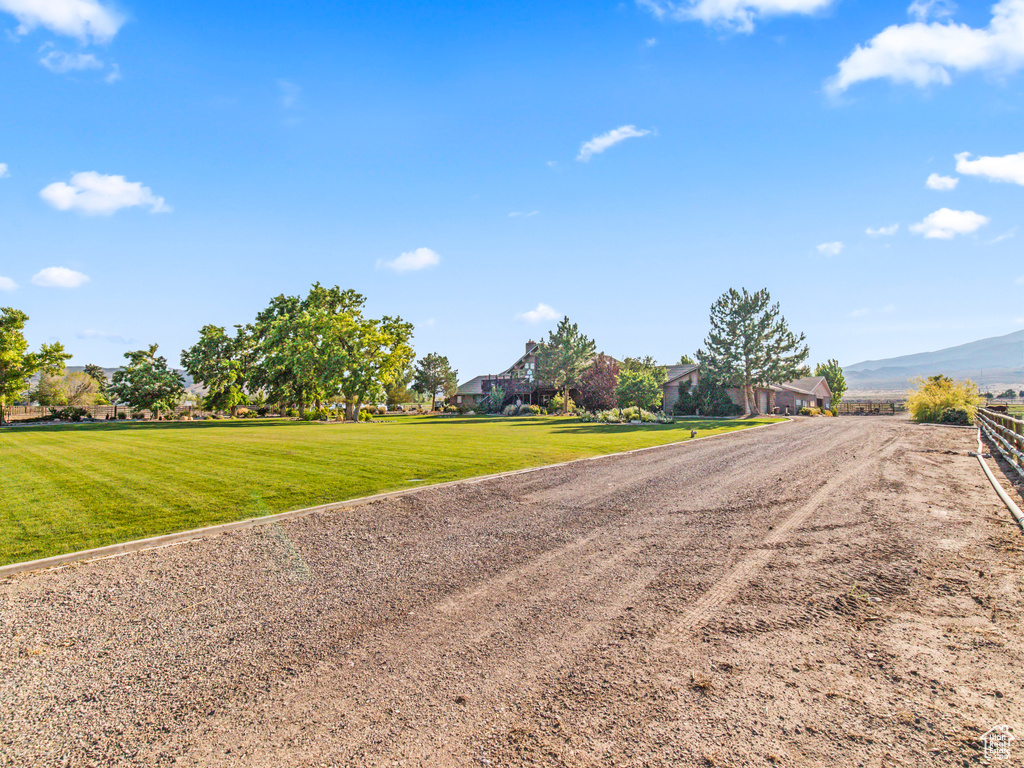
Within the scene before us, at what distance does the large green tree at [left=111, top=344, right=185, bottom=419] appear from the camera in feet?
176

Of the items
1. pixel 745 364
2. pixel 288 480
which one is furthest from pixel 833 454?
pixel 745 364

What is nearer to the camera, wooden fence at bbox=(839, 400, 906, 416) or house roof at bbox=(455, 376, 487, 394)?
wooden fence at bbox=(839, 400, 906, 416)

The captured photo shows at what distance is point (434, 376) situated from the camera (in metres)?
92.8

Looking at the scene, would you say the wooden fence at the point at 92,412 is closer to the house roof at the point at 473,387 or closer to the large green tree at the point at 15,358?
the large green tree at the point at 15,358

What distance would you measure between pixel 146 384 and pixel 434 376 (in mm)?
45802

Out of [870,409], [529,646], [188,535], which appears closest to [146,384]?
[188,535]

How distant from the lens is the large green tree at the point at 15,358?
46.0 m

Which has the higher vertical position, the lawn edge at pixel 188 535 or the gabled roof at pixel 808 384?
the gabled roof at pixel 808 384

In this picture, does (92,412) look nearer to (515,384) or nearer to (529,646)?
(515,384)

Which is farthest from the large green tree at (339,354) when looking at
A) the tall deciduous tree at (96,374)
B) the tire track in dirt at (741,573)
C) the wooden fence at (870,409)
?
the wooden fence at (870,409)

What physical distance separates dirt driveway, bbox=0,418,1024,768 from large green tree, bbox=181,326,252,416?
5339cm

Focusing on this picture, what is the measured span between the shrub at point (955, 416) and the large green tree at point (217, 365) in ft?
203

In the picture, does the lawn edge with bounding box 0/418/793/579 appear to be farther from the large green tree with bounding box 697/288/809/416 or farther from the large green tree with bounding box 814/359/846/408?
the large green tree with bounding box 814/359/846/408

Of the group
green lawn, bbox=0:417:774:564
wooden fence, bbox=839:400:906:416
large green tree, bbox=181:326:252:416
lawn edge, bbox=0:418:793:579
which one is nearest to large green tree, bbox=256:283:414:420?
large green tree, bbox=181:326:252:416
